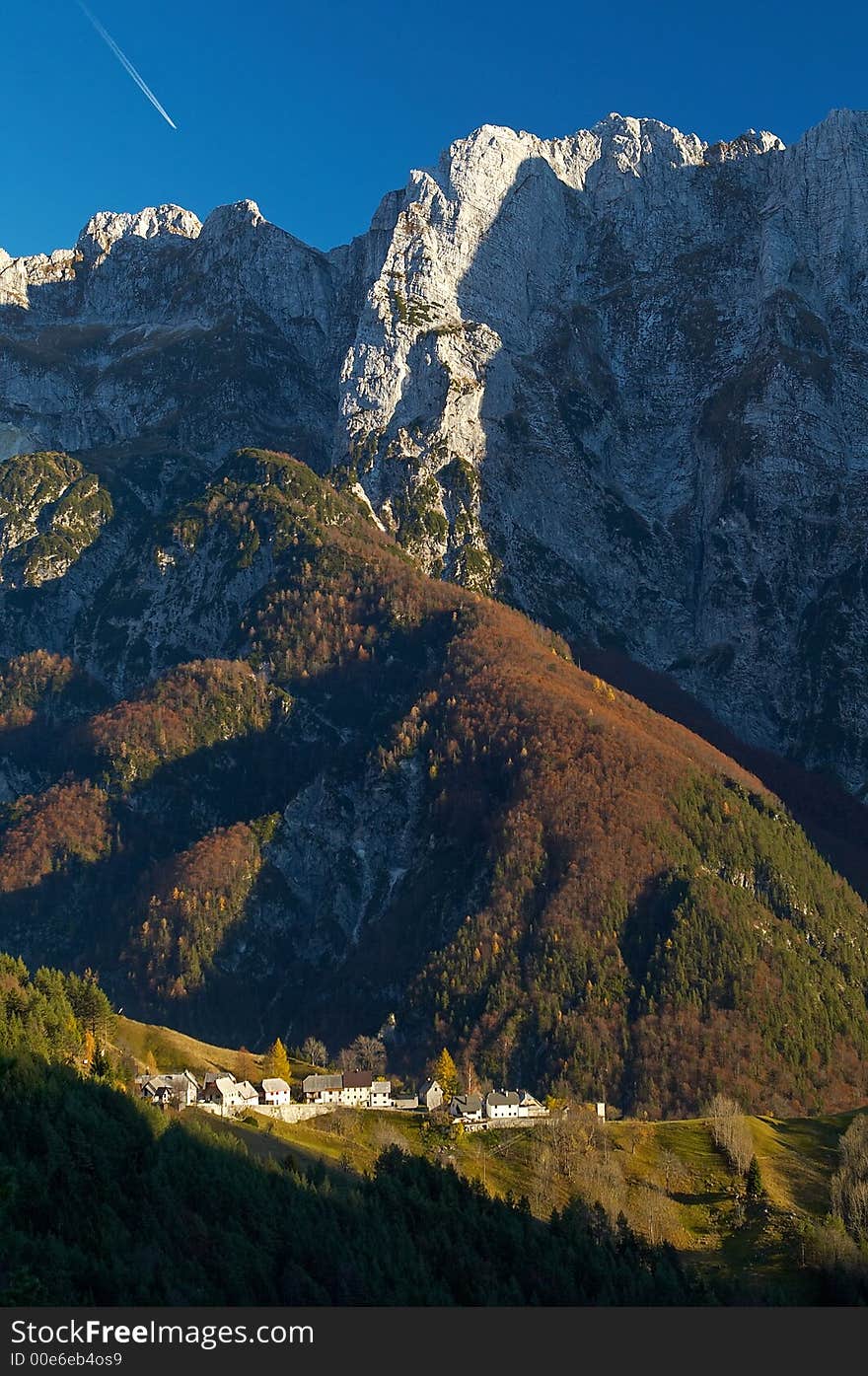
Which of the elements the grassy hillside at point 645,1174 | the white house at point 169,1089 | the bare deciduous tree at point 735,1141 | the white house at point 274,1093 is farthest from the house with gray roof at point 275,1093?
the bare deciduous tree at point 735,1141

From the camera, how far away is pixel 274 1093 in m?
195

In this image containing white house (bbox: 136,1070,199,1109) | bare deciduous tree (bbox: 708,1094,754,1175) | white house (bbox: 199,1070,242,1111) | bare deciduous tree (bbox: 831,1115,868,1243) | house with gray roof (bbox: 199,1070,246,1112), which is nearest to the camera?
bare deciduous tree (bbox: 831,1115,868,1243)

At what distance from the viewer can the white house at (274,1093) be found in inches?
7608

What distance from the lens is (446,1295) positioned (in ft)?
424

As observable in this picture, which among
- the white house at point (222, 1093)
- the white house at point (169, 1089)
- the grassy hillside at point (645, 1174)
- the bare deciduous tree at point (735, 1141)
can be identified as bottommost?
the white house at point (169, 1089)

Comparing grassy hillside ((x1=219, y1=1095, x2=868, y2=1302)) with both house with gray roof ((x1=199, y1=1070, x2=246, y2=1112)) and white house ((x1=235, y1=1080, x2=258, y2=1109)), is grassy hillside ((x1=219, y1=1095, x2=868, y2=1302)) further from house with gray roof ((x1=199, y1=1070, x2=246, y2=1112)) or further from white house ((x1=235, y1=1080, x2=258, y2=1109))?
house with gray roof ((x1=199, y1=1070, x2=246, y2=1112))

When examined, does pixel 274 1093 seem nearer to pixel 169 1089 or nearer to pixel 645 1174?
pixel 169 1089

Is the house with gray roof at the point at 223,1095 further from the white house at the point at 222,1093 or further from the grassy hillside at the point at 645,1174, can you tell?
the grassy hillside at the point at 645,1174

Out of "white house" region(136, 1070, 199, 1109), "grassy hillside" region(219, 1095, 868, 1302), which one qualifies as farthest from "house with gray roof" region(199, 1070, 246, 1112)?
"grassy hillside" region(219, 1095, 868, 1302)

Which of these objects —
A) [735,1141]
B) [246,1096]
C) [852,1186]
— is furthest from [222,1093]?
[852,1186]

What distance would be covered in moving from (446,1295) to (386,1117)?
65.3 meters

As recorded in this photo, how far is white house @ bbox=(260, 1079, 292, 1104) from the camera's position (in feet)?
634

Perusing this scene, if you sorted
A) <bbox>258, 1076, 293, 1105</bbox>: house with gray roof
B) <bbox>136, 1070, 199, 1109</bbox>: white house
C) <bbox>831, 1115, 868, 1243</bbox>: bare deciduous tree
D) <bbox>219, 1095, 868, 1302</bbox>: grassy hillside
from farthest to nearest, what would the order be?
<bbox>258, 1076, 293, 1105</bbox>: house with gray roof
<bbox>136, 1070, 199, 1109</bbox>: white house
<bbox>831, 1115, 868, 1243</bbox>: bare deciduous tree
<bbox>219, 1095, 868, 1302</bbox>: grassy hillside
